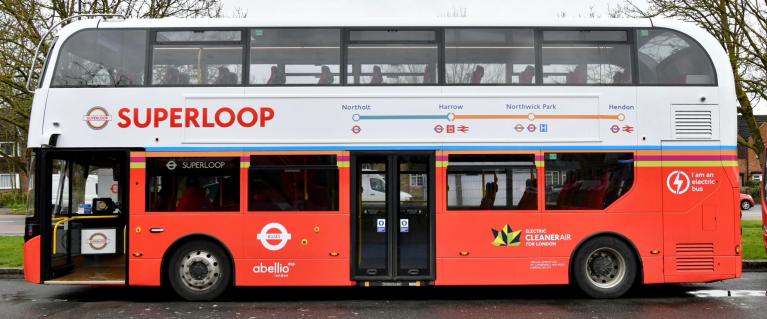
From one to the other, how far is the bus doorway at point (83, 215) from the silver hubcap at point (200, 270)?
86 cm

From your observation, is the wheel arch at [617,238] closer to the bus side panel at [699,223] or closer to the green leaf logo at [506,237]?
the bus side panel at [699,223]

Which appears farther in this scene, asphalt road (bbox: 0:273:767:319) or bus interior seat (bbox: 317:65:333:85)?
bus interior seat (bbox: 317:65:333:85)

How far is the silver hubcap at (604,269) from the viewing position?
8.89 meters

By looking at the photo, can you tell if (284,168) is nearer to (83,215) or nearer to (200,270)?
(200,270)

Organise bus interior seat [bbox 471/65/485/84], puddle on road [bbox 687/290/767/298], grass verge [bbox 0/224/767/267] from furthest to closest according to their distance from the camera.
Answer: grass verge [bbox 0/224/767/267], puddle on road [bbox 687/290/767/298], bus interior seat [bbox 471/65/485/84]

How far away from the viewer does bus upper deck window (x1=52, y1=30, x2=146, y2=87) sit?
8.81 meters

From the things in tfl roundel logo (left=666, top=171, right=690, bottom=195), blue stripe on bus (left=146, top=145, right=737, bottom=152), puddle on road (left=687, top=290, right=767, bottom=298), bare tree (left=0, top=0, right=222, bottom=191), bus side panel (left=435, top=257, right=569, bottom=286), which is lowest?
puddle on road (left=687, top=290, right=767, bottom=298)

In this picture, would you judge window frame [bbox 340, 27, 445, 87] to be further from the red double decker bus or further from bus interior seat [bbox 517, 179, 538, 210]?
bus interior seat [bbox 517, 179, 538, 210]

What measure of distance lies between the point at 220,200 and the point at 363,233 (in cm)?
203

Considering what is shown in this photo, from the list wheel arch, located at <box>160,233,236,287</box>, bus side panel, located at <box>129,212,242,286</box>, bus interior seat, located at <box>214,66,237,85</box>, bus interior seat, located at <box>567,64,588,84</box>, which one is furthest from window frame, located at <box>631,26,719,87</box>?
wheel arch, located at <box>160,233,236,287</box>

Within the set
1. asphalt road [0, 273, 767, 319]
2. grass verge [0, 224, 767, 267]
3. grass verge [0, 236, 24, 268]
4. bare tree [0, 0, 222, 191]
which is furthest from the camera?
bare tree [0, 0, 222, 191]

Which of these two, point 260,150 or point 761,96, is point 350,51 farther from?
point 761,96

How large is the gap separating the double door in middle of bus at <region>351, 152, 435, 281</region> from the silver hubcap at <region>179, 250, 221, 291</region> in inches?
75.7

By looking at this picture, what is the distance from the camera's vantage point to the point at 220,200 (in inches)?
349
